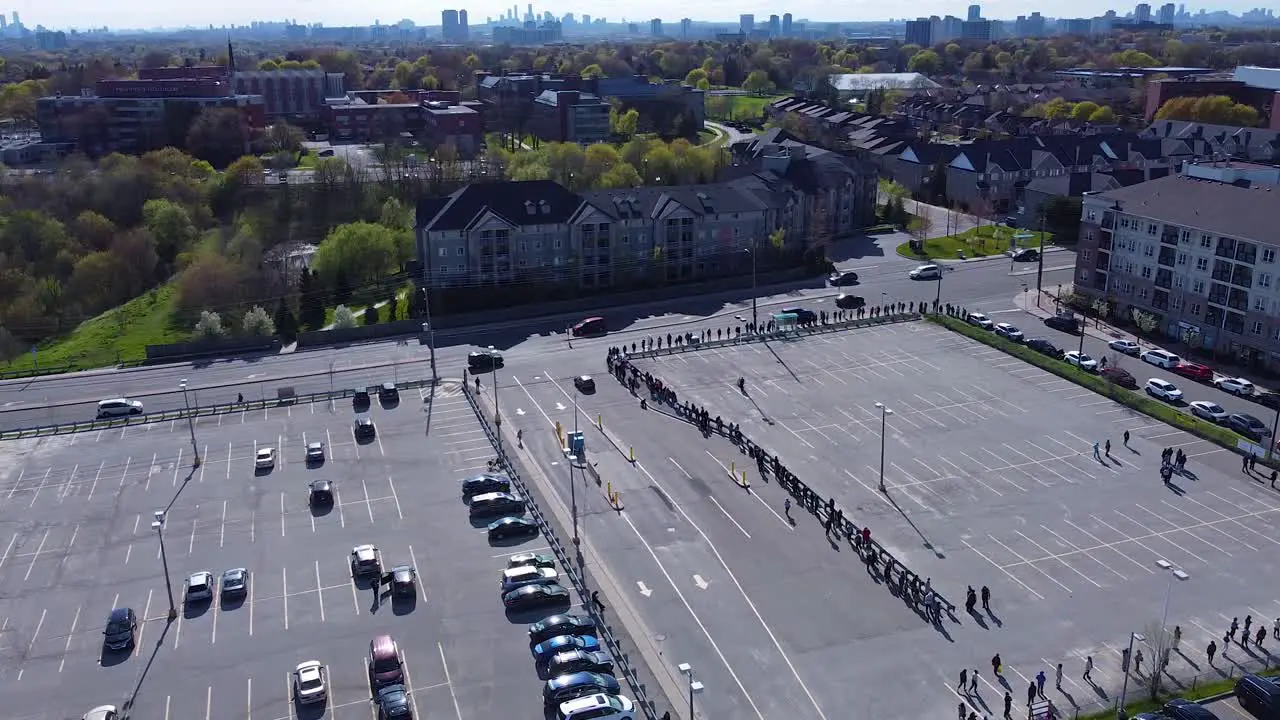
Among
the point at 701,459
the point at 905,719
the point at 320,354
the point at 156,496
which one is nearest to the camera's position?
the point at 905,719

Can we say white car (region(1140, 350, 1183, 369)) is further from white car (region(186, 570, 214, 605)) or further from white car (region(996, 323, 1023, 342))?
Answer: white car (region(186, 570, 214, 605))

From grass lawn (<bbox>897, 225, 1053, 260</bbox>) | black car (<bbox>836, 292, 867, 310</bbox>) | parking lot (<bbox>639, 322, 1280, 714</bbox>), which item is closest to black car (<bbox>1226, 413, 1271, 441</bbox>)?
parking lot (<bbox>639, 322, 1280, 714</bbox>)

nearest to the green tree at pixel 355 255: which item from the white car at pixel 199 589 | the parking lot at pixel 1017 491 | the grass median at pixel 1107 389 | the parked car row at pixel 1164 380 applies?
the parking lot at pixel 1017 491

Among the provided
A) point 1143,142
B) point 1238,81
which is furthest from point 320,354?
point 1238,81

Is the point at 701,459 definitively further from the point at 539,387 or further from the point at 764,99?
the point at 764,99

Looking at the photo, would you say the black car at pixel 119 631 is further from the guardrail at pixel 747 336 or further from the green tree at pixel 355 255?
the green tree at pixel 355 255

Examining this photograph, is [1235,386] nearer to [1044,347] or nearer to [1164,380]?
[1164,380]
